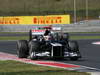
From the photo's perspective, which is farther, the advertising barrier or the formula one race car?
the advertising barrier

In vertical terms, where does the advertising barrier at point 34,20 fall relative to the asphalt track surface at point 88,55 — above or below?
above

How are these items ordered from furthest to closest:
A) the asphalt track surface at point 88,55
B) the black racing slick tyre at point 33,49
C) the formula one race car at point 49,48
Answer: the black racing slick tyre at point 33,49 → the formula one race car at point 49,48 → the asphalt track surface at point 88,55

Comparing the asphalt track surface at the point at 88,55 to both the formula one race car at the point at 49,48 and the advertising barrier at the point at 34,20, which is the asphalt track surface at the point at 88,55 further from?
the advertising barrier at the point at 34,20

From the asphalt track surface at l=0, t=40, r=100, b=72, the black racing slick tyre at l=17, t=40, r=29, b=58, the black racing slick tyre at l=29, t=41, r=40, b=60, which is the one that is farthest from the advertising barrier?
the black racing slick tyre at l=29, t=41, r=40, b=60

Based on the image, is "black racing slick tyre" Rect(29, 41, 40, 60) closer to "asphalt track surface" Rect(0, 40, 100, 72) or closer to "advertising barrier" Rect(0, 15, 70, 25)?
"asphalt track surface" Rect(0, 40, 100, 72)

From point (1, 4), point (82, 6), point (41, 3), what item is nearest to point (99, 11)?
point (82, 6)

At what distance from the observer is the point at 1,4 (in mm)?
77312

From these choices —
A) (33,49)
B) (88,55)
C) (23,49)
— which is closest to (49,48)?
(33,49)

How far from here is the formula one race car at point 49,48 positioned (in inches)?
667

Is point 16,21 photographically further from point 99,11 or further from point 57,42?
A: point 57,42

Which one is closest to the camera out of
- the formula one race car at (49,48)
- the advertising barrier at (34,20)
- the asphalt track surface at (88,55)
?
the asphalt track surface at (88,55)

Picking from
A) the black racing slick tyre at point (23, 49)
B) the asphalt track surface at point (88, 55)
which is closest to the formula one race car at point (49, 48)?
the black racing slick tyre at point (23, 49)

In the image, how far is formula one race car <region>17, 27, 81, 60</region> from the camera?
16.9 meters

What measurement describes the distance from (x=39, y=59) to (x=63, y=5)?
6293 centimetres
